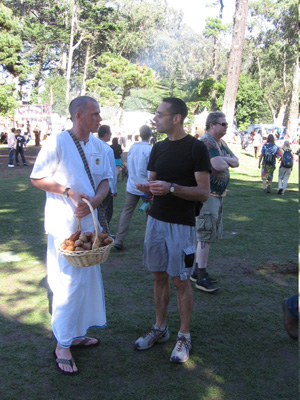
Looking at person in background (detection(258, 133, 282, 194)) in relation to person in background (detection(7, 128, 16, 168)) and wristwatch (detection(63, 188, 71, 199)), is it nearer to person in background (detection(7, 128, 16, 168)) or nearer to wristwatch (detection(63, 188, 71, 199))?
wristwatch (detection(63, 188, 71, 199))

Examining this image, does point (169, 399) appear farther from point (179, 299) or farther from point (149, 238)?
point (149, 238)

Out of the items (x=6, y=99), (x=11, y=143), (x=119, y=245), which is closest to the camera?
(x=119, y=245)

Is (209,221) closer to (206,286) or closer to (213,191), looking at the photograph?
(213,191)

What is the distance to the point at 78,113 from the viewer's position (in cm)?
317

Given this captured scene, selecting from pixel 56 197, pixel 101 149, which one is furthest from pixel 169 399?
pixel 101 149

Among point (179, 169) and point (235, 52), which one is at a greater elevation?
point (235, 52)

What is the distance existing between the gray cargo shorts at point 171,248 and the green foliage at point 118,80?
1492 inches

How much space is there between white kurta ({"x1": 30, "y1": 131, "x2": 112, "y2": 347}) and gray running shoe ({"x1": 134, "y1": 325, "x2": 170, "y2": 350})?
49cm

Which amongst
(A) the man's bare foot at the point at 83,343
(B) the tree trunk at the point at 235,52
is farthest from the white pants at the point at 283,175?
(A) the man's bare foot at the point at 83,343

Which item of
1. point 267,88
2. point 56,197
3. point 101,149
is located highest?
point 267,88

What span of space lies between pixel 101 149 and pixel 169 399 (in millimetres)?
1889

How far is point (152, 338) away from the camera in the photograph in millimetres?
3521

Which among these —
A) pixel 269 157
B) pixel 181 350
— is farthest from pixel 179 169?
pixel 269 157

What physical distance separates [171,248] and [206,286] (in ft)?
5.19
